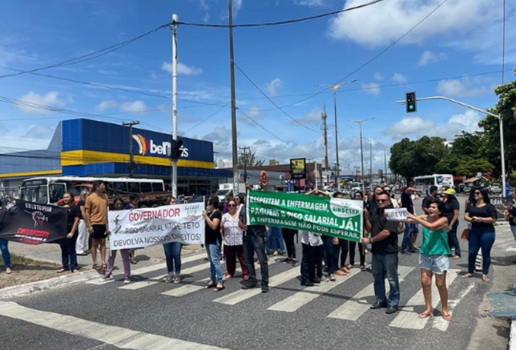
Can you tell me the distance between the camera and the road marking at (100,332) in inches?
195

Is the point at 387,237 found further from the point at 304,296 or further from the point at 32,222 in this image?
the point at 32,222

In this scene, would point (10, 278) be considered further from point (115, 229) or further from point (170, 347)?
point (170, 347)

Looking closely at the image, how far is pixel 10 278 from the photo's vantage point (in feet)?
28.5

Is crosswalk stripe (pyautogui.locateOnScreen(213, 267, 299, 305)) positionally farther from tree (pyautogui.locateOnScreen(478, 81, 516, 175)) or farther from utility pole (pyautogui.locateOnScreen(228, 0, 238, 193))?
tree (pyautogui.locateOnScreen(478, 81, 516, 175))

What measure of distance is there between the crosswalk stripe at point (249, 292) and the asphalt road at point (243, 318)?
2 centimetres

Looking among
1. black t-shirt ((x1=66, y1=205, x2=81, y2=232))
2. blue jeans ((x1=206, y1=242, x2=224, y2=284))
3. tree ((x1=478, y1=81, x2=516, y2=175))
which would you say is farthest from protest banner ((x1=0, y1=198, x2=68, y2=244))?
tree ((x1=478, y1=81, x2=516, y2=175))

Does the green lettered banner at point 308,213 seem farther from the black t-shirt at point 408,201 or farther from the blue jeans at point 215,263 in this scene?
the black t-shirt at point 408,201

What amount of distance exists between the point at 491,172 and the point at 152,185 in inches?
2206

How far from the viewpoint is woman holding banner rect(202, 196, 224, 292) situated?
25.1 ft

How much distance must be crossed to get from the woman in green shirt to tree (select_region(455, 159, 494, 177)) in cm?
6670

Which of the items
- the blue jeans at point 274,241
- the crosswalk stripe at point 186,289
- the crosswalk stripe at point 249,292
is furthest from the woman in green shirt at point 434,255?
the blue jeans at point 274,241

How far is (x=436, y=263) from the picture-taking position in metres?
5.64

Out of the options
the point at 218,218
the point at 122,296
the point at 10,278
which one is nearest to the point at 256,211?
the point at 218,218

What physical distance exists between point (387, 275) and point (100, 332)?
4.11 m
